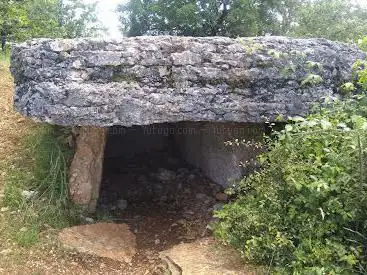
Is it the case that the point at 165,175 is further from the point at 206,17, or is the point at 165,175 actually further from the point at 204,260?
the point at 206,17

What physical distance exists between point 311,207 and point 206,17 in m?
14.4

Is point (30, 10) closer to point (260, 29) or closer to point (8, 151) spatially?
point (8, 151)

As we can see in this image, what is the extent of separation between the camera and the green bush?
9.39 feet

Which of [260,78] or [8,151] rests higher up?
[260,78]

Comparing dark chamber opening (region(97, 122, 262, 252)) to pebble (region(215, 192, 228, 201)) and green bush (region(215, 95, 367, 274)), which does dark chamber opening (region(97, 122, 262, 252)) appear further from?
green bush (region(215, 95, 367, 274))

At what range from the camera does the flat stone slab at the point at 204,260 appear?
10.3 ft

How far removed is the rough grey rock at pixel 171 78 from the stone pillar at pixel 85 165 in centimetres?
77

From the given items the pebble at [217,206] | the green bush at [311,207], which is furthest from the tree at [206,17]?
the green bush at [311,207]

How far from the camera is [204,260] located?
3.37 metres

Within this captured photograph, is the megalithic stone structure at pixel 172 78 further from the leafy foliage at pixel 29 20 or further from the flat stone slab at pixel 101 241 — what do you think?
the leafy foliage at pixel 29 20

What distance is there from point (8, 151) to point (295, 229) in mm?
3778

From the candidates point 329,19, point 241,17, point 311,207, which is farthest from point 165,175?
point 241,17

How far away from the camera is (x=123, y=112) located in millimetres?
3879

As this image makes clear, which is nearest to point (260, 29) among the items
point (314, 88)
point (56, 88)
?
point (314, 88)
